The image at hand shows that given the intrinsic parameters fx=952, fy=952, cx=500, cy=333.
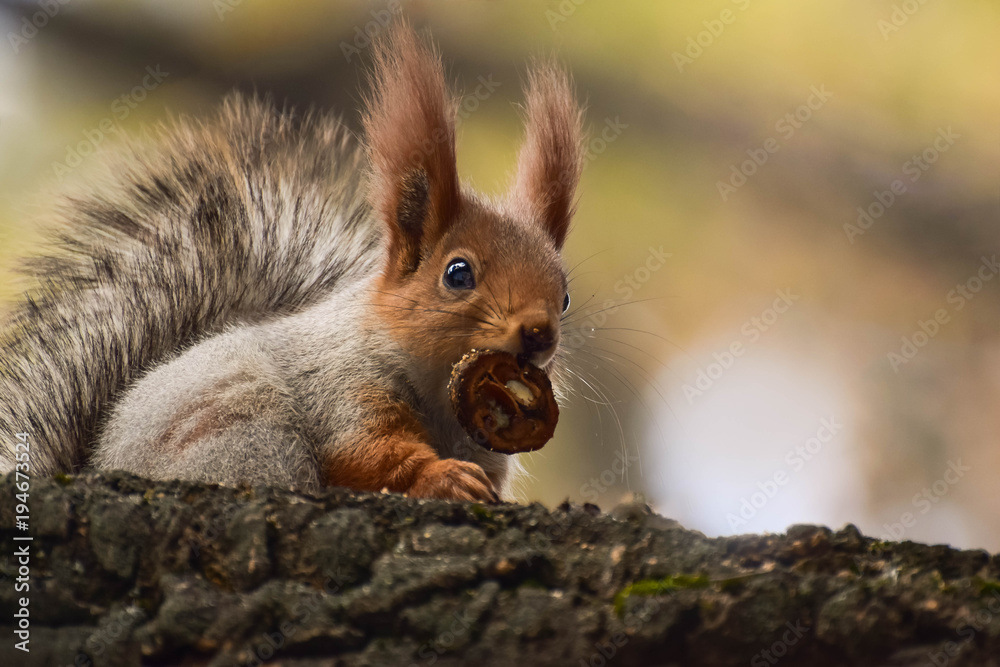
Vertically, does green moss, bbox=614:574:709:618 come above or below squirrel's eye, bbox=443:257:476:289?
below

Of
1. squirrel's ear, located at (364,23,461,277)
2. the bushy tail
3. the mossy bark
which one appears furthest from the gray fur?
the mossy bark

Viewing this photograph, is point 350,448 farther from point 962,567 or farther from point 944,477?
point 944,477

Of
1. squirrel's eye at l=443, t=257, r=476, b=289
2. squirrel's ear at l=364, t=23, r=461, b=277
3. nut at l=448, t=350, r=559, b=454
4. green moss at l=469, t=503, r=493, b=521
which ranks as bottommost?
green moss at l=469, t=503, r=493, b=521

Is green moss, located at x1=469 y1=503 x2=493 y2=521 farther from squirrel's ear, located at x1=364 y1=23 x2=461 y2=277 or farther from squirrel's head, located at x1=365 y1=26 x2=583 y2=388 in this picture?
squirrel's ear, located at x1=364 y1=23 x2=461 y2=277

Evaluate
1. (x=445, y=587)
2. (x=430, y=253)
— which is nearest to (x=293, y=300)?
(x=430, y=253)

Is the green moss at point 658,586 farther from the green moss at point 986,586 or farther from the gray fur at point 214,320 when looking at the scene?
the gray fur at point 214,320

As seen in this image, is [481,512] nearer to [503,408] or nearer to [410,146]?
[503,408]

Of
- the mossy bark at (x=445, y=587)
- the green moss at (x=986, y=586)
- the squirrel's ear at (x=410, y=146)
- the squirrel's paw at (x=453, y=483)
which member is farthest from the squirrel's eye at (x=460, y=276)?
the green moss at (x=986, y=586)
